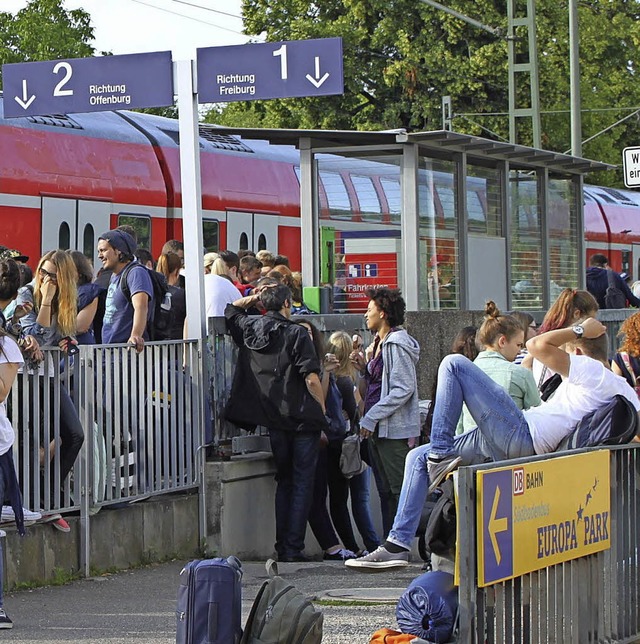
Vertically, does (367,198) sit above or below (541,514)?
above

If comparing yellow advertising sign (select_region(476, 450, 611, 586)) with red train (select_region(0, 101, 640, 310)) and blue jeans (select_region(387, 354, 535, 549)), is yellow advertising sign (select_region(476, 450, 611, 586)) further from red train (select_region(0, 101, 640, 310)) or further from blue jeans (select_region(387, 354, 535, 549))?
red train (select_region(0, 101, 640, 310))

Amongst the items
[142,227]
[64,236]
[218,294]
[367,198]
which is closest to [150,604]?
[218,294]

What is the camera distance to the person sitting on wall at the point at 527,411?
Answer: 772cm

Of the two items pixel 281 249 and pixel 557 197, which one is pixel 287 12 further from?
pixel 557 197

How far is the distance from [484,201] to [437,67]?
2749cm

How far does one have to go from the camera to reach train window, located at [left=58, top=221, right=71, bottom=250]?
17094 mm

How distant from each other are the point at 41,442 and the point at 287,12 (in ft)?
119

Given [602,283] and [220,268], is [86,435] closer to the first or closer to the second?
[220,268]

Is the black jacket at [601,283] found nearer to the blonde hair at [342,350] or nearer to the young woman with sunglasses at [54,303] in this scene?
the blonde hair at [342,350]

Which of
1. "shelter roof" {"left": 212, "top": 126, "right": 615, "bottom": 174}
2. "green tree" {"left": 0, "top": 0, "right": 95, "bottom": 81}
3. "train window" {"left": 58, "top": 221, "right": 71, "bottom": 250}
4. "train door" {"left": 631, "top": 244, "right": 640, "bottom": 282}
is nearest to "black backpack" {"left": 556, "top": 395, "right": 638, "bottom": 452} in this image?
"shelter roof" {"left": 212, "top": 126, "right": 615, "bottom": 174}

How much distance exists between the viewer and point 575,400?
7.75 m

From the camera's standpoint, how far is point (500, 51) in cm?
4153

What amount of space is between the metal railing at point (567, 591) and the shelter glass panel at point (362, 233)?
6.78 m

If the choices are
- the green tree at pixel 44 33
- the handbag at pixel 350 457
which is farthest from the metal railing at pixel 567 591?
the green tree at pixel 44 33
